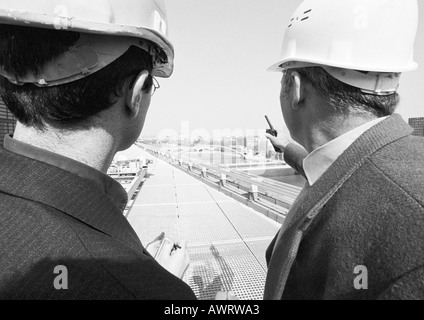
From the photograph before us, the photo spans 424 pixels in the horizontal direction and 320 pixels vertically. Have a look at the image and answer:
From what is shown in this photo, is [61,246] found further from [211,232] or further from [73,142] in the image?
[211,232]

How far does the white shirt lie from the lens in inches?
51.0

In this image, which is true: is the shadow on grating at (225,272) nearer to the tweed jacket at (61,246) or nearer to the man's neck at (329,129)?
the man's neck at (329,129)

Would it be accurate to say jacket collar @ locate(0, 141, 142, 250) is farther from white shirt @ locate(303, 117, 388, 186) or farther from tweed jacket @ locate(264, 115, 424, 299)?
white shirt @ locate(303, 117, 388, 186)

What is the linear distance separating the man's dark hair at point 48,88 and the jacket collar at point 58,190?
0.69ft

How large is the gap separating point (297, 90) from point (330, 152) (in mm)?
426

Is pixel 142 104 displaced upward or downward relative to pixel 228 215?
upward

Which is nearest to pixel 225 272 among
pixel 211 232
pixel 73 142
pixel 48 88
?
pixel 211 232

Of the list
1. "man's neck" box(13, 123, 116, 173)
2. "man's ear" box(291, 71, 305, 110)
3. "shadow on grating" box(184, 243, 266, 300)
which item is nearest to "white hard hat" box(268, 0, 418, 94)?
"man's ear" box(291, 71, 305, 110)

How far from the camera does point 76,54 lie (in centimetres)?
100

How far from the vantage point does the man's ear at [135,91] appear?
114 cm

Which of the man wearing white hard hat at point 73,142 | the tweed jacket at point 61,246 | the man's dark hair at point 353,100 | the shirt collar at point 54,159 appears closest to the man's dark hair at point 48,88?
the man wearing white hard hat at point 73,142
